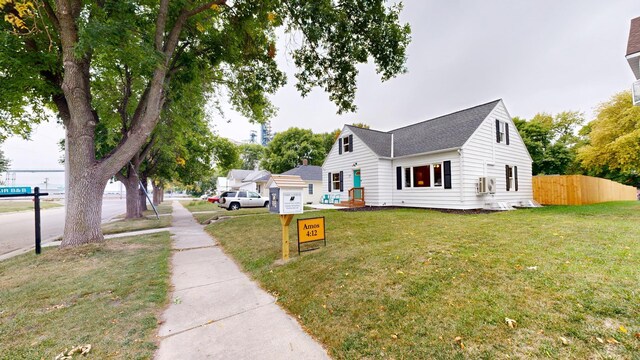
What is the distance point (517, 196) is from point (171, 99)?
1869 centimetres

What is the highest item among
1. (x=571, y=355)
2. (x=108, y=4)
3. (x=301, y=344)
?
(x=108, y=4)

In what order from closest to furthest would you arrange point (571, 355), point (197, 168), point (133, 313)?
point (571, 355)
point (133, 313)
point (197, 168)

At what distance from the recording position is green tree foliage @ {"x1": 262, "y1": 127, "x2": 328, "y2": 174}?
36.6 metres

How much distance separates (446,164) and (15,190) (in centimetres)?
1585

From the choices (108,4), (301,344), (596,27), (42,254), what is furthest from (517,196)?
(42,254)

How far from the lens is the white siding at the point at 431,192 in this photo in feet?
40.7

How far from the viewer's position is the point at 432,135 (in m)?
14.8

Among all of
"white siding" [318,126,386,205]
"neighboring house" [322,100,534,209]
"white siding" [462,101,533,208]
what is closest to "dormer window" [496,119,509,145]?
"neighboring house" [322,100,534,209]

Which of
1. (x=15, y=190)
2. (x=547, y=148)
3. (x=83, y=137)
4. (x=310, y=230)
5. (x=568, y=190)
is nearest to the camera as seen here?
(x=310, y=230)

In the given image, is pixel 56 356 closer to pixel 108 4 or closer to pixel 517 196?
pixel 108 4

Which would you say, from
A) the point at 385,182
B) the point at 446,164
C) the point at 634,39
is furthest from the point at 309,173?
the point at 634,39

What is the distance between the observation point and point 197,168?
64.4ft

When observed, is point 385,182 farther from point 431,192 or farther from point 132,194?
point 132,194

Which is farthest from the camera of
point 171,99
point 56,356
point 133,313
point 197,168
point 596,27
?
point 197,168
